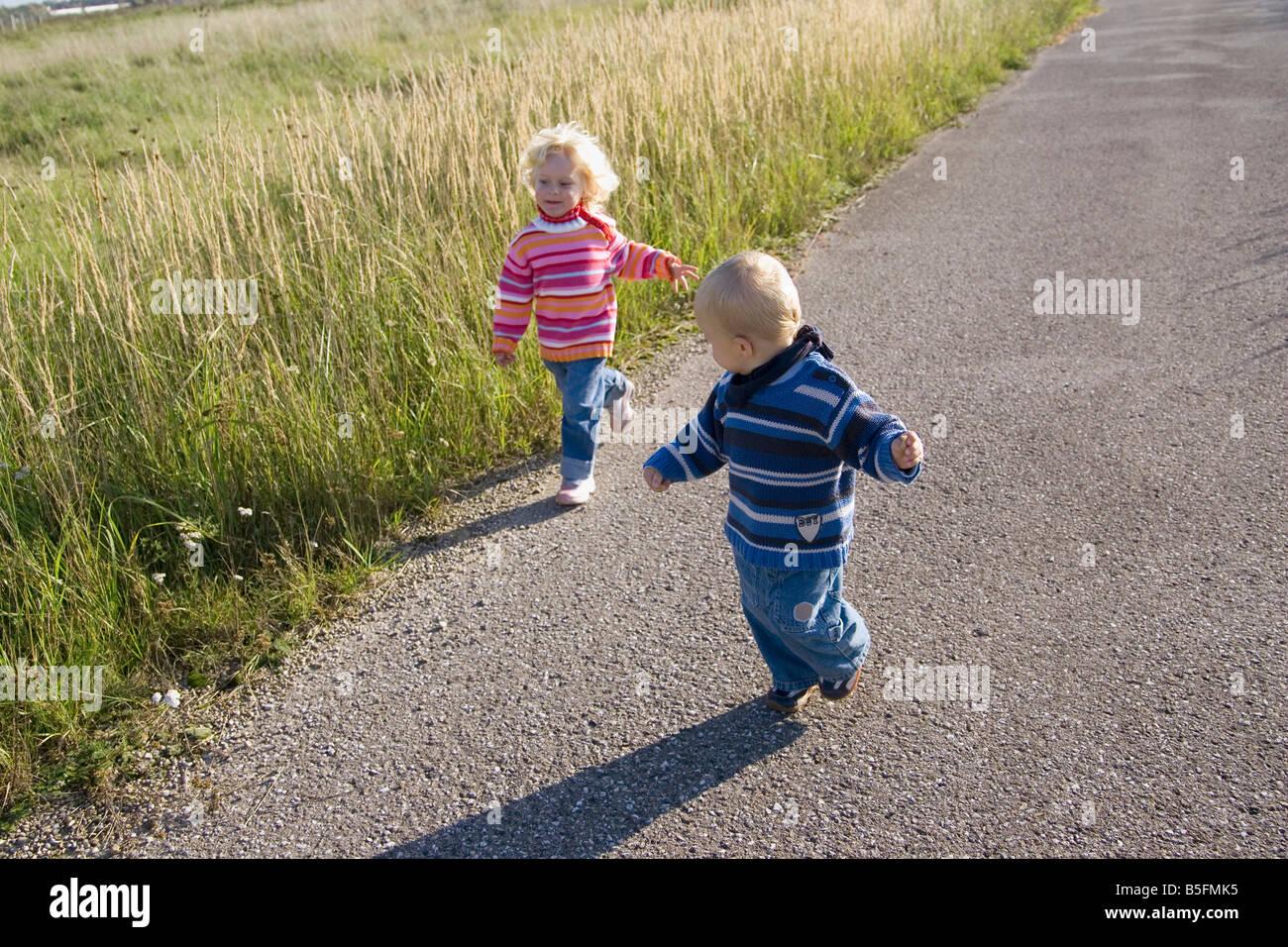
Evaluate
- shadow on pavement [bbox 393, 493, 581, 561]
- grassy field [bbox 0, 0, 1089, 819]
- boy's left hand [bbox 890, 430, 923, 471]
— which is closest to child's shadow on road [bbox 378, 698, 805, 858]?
boy's left hand [bbox 890, 430, 923, 471]

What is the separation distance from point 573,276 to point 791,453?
1853 mm

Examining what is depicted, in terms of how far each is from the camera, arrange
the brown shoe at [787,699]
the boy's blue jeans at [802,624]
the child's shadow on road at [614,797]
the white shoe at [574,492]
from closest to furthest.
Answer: the child's shadow on road at [614,797] < the boy's blue jeans at [802,624] < the brown shoe at [787,699] < the white shoe at [574,492]

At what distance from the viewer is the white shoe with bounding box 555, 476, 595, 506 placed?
4.70 metres

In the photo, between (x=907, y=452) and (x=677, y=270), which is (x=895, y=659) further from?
(x=677, y=270)

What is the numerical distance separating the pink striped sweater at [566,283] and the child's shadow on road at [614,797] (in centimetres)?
183

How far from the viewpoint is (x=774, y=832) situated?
114 inches

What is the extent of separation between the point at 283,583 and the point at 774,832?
7.14 feet

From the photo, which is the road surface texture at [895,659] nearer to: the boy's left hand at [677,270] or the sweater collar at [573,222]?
the boy's left hand at [677,270]

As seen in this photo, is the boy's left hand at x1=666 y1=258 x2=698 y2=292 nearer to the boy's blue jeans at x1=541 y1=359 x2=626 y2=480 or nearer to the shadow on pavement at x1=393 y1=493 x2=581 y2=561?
the boy's blue jeans at x1=541 y1=359 x2=626 y2=480

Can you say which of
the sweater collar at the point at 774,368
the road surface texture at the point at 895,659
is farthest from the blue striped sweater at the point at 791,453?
the road surface texture at the point at 895,659

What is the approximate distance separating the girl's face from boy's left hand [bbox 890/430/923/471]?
7.14ft

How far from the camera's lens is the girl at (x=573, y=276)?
4.38m

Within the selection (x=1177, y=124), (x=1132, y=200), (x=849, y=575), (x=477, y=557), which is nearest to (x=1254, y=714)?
(x=849, y=575)

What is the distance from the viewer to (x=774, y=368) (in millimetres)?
2873
